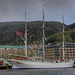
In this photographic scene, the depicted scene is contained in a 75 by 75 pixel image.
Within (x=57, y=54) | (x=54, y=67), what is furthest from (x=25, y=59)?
(x=57, y=54)

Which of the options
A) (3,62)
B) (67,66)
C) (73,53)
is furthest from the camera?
(73,53)

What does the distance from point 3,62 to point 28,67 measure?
1700 inches

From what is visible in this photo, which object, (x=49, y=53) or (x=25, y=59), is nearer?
(x=25, y=59)

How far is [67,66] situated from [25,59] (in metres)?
21.0

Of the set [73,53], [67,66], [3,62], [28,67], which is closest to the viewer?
[28,67]

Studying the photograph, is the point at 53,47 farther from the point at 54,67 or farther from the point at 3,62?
the point at 54,67

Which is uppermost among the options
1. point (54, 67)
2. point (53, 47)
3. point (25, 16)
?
point (25, 16)

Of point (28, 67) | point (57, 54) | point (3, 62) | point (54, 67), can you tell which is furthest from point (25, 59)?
point (57, 54)

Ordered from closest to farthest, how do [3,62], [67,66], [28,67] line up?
[28,67]
[67,66]
[3,62]

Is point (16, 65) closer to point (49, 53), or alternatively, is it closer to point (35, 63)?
point (35, 63)

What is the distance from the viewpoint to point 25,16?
101500 mm

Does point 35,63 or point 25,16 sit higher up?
point 25,16

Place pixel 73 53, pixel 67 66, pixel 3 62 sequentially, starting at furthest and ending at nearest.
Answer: pixel 73 53
pixel 3 62
pixel 67 66

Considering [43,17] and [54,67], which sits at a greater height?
[43,17]
